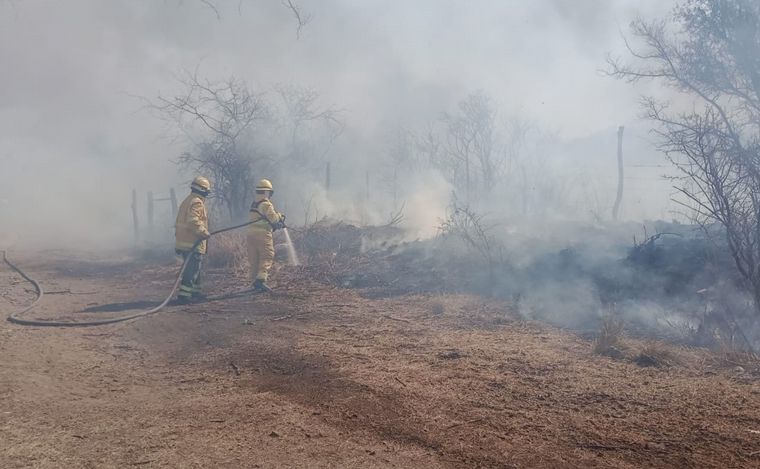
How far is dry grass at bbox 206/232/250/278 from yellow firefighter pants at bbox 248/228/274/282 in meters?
1.60

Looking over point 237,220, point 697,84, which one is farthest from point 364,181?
point 697,84

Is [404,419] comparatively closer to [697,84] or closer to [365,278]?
[365,278]

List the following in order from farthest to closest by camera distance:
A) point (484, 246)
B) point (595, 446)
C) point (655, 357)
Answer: point (484, 246), point (655, 357), point (595, 446)

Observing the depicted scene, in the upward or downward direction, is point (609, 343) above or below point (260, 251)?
below

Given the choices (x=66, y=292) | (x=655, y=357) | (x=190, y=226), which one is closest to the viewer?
(x=655, y=357)

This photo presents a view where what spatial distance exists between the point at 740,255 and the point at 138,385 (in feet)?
17.9

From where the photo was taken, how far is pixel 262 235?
8672mm

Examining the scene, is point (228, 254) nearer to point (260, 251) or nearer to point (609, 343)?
A: point (260, 251)

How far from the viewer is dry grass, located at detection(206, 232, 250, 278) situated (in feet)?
34.5

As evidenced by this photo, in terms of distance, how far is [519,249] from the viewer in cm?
953

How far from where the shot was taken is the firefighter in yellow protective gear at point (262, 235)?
28.1ft

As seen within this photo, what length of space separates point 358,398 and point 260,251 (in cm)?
510

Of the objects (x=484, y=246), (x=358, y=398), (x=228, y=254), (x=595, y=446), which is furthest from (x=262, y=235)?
(x=595, y=446)

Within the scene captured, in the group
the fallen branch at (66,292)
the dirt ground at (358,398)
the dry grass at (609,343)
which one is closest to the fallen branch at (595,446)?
the dirt ground at (358,398)
